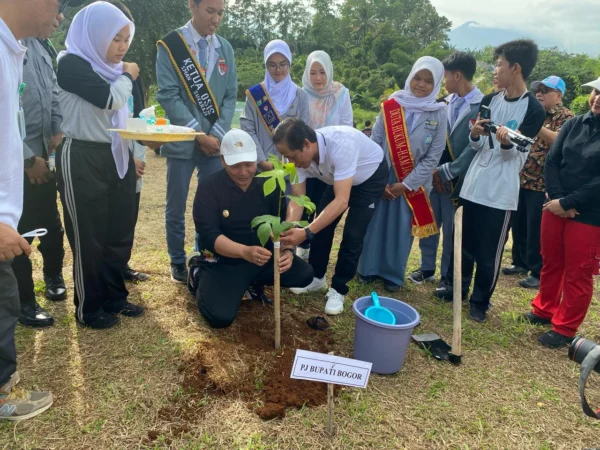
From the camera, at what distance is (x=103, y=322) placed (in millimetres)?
2904

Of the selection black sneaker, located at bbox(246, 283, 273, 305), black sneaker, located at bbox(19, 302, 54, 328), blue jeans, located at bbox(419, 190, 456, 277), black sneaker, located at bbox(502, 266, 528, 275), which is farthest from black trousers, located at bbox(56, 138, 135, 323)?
black sneaker, located at bbox(502, 266, 528, 275)

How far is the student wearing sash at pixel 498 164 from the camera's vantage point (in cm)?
307

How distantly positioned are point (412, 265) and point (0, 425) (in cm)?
374

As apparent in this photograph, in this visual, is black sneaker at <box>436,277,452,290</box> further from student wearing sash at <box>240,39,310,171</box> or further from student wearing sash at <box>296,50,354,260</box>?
student wearing sash at <box>240,39,310,171</box>

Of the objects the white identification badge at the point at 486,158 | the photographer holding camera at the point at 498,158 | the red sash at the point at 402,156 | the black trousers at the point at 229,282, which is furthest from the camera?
the red sash at the point at 402,156

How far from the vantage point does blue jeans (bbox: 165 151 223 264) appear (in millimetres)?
3436

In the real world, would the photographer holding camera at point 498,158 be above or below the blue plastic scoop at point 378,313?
above

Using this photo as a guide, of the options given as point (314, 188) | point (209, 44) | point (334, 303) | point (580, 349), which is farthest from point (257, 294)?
point (580, 349)

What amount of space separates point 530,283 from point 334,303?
2270mm

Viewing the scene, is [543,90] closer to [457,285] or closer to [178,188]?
[457,285]

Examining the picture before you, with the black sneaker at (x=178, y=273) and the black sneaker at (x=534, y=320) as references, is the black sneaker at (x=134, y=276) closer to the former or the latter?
the black sneaker at (x=178, y=273)

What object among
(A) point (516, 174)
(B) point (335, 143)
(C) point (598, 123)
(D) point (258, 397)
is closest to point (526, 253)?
(A) point (516, 174)

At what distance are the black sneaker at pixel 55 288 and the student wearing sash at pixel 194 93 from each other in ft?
2.83

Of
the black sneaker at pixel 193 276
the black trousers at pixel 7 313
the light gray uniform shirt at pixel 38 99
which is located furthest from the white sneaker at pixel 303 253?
the black trousers at pixel 7 313
